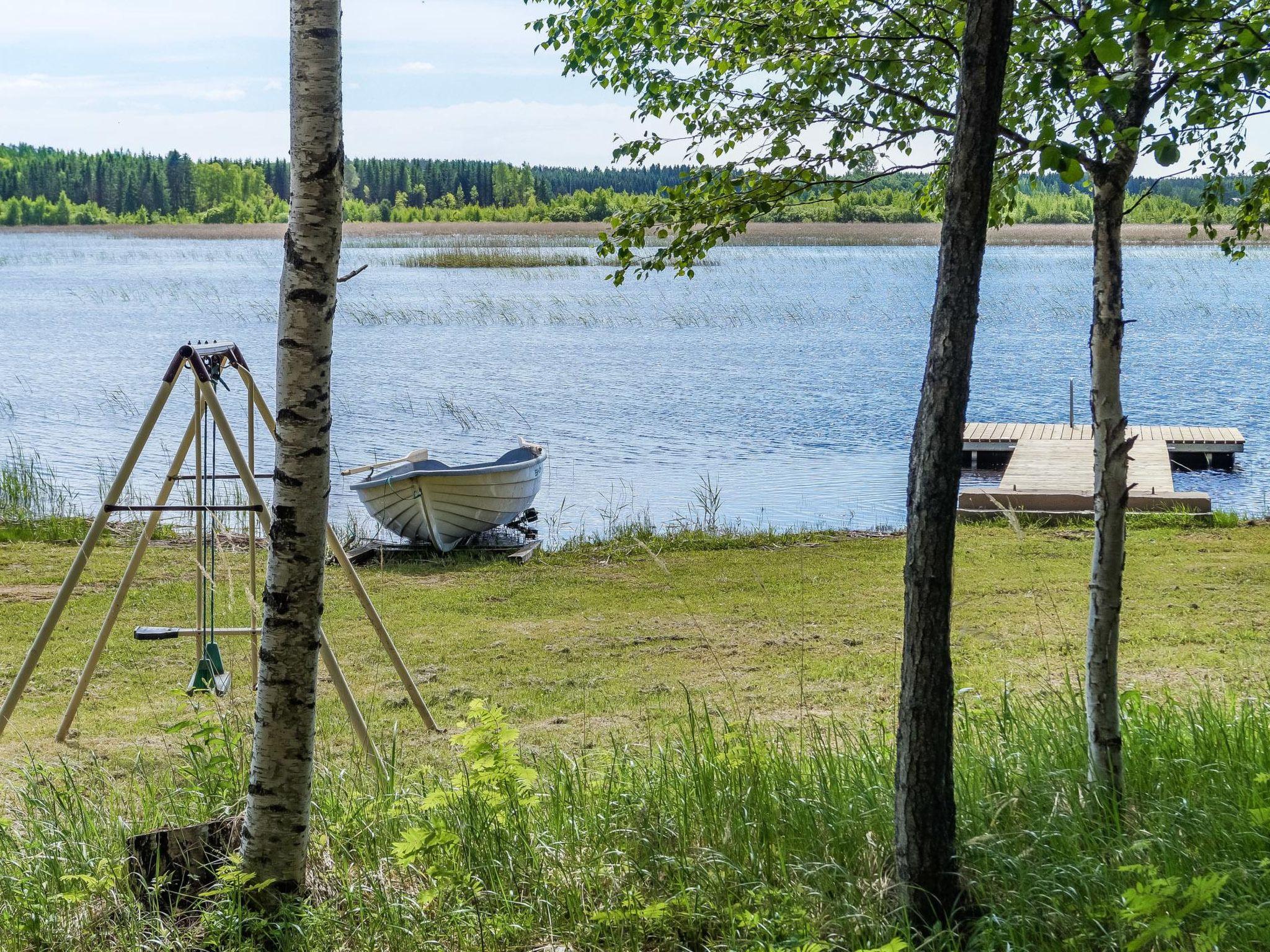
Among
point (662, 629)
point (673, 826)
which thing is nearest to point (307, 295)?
point (673, 826)

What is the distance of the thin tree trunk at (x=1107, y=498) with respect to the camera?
12.0ft

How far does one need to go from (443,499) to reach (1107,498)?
9.57 metres

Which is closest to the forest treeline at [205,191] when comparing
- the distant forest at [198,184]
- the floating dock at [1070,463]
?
the distant forest at [198,184]

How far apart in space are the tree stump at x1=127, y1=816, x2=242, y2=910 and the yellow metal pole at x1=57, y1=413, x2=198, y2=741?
7.38ft

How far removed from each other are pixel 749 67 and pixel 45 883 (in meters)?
3.90

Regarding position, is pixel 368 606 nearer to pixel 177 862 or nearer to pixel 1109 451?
pixel 177 862

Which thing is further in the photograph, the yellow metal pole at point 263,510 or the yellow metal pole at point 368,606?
the yellow metal pole at point 368,606

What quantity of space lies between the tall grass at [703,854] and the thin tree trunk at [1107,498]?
7.3 inches

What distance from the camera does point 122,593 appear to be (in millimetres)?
5652

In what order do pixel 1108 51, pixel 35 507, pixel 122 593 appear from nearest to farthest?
pixel 1108 51 < pixel 122 593 < pixel 35 507

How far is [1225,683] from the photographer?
6.37 m

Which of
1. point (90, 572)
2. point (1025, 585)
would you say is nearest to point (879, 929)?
point (1025, 585)

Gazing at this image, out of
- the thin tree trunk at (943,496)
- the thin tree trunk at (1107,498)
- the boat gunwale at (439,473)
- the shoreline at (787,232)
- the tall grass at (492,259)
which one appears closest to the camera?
the thin tree trunk at (943,496)

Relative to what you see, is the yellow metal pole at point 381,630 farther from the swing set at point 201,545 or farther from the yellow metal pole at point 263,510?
the yellow metal pole at point 263,510
